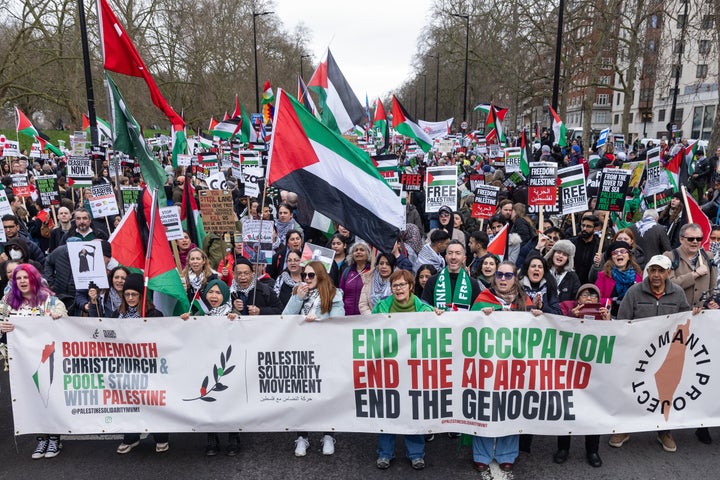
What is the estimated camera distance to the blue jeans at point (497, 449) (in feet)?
14.8

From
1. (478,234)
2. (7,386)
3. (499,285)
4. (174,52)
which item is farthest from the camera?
(174,52)

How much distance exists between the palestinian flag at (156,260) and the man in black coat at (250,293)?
0.52m

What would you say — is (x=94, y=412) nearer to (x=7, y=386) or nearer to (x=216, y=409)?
(x=216, y=409)

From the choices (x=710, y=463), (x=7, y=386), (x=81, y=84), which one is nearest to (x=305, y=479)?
(x=710, y=463)

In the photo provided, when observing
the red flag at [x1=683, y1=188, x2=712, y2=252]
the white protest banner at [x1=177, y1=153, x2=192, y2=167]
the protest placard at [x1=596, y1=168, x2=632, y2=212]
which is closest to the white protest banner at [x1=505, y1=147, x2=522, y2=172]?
the protest placard at [x1=596, y1=168, x2=632, y2=212]

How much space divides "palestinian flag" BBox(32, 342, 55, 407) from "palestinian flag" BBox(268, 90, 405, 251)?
235cm

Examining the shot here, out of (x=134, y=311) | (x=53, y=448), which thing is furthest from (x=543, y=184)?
(x=53, y=448)

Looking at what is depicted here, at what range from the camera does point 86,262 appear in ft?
17.2

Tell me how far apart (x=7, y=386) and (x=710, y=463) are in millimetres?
6851

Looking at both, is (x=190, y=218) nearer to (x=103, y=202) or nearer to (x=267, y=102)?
(x=103, y=202)

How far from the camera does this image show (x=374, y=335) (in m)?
4.54

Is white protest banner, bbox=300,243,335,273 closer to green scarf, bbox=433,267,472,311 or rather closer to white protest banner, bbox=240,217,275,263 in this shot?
white protest banner, bbox=240,217,275,263

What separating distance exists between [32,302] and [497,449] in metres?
4.13

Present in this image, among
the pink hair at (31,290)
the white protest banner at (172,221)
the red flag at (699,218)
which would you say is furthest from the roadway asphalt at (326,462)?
the red flag at (699,218)
